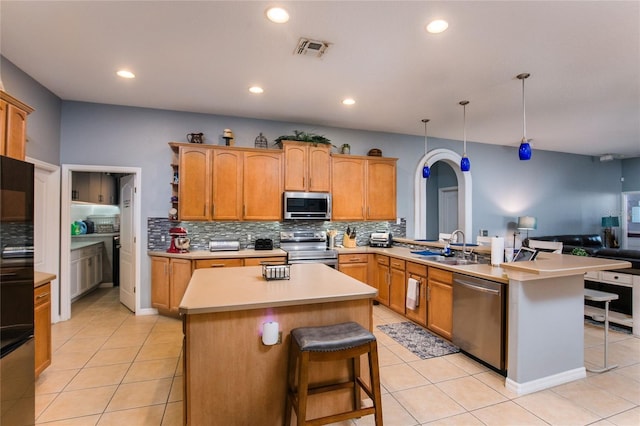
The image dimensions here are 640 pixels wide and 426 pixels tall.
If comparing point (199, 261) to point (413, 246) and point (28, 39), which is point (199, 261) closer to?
point (28, 39)

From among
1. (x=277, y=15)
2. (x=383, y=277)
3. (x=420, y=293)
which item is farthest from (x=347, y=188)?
(x=277, y=15)

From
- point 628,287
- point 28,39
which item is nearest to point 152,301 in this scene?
point 28,39

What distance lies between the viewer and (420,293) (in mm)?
3684

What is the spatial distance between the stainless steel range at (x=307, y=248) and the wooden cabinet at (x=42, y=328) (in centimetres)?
247

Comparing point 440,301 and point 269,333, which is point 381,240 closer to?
point 440,301

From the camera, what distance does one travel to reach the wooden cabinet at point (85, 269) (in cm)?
453

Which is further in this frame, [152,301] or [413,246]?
[413,246]

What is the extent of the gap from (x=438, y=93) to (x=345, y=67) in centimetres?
131

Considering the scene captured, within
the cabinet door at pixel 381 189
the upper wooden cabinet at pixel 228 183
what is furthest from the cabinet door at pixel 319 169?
the cabinet door at pixel 381 189

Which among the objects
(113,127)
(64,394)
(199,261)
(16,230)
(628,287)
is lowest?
(64,394)

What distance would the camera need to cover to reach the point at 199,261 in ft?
12.7

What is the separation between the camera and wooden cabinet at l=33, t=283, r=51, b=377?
8.01 feet

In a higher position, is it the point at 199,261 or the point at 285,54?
the point at 285,54

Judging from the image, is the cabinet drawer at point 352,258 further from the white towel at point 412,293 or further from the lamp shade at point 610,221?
the lamp shade at point 610,221
